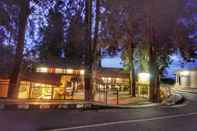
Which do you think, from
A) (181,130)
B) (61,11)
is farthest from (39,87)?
(181,130)

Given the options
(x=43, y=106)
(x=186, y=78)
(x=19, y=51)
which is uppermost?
(x=19, y=51)

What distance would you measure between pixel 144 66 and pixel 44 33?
44.2 ft

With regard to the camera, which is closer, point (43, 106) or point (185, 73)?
point (43, 106)

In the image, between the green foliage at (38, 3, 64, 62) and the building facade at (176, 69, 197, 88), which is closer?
the green foliage at (38, 3, 64, 62)

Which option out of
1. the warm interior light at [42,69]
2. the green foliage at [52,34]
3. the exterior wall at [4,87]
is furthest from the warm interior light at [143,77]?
the exterior wall at [4,87]

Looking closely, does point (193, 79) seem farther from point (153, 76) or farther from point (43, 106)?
point (43, 106)

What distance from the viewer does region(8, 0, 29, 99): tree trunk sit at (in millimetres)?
17598

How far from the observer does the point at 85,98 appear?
1927cm

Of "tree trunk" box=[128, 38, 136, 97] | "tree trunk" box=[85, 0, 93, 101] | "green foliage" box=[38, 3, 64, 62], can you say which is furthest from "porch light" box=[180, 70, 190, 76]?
"green foliage" box=[38, 3, 64, 62]

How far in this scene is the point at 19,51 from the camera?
59.4ft

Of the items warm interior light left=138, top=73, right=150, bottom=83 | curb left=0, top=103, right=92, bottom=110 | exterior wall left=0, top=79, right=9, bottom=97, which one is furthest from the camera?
warm interior light left=138, top=73, right=150, bottom=83

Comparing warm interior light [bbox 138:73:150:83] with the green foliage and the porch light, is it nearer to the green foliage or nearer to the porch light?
the green foliage

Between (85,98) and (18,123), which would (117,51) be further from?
(18,123)

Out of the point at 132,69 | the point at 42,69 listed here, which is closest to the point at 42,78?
the point at 42,69
